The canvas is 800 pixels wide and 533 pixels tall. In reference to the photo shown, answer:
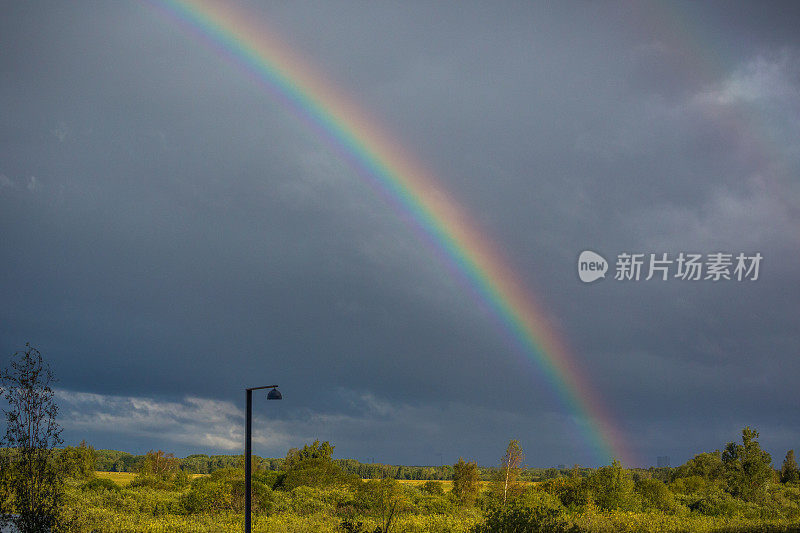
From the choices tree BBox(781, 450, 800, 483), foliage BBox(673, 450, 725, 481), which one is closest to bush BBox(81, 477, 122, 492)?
foliage BBox(673, 450, 725, 481)

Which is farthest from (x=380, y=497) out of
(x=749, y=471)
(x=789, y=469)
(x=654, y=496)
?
(x=789, y=469)

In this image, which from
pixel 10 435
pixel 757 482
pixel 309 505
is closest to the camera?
pixel 10 435

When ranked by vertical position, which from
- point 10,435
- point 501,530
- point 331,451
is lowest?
point 331,451

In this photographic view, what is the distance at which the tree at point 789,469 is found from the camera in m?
107

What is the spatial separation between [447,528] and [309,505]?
747 inches

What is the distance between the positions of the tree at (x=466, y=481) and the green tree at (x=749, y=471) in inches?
1027

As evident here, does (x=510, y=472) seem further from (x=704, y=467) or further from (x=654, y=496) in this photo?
(x=704, y=467)

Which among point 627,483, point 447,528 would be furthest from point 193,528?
point 627,483

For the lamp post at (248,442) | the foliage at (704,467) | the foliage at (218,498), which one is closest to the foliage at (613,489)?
the foliage at (218,498)

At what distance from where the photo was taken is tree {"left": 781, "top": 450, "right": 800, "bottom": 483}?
106625 mm

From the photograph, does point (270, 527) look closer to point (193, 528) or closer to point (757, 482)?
point (193, 528)

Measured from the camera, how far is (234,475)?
2093 inches

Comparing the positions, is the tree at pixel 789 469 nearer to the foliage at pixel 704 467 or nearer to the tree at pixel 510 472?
the foliage at pixel 704 467

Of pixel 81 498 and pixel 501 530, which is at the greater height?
pixel 501 530
